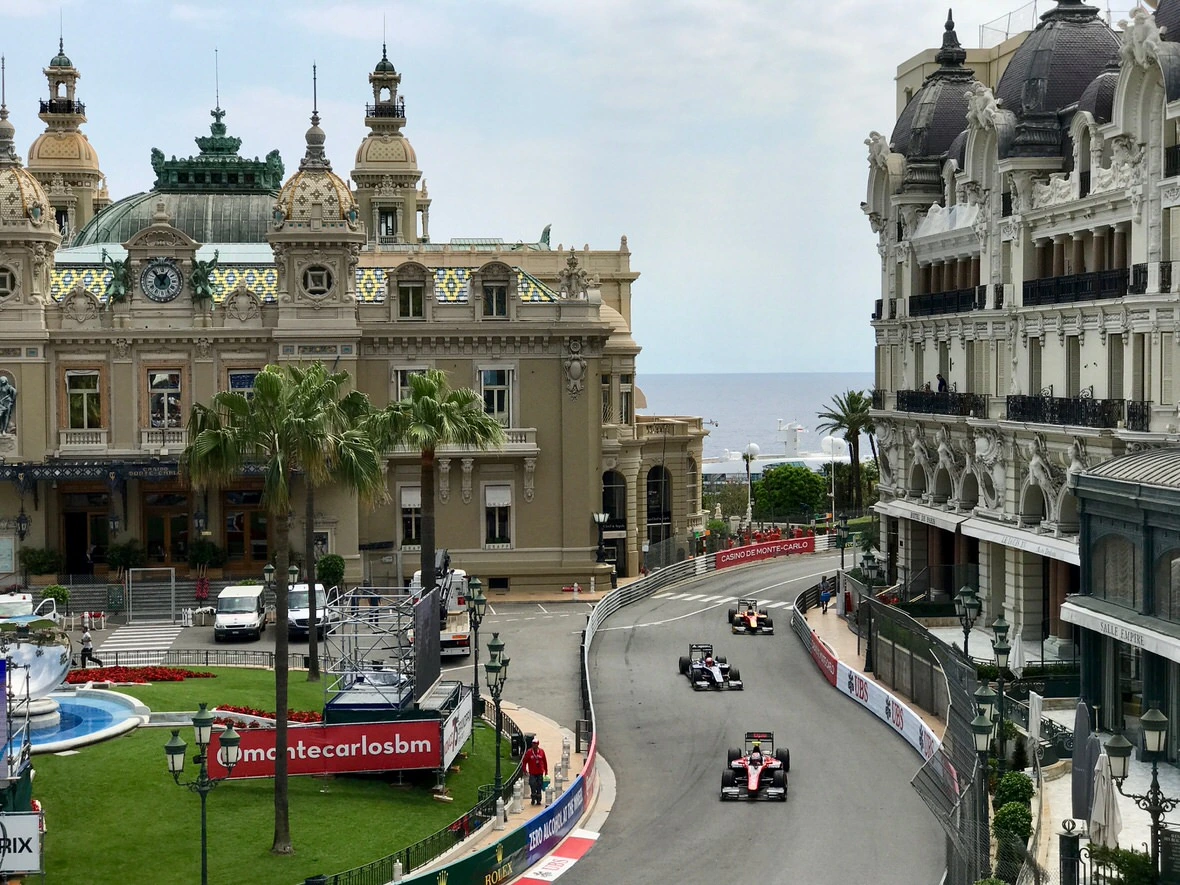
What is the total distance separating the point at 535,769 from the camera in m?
38.3

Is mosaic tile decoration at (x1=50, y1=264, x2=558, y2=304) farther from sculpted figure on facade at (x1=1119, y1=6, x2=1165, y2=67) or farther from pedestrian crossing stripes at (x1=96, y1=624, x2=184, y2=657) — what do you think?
sculpted figure on facade at (x1=1119, y1=6, x2=1165, y2=67)

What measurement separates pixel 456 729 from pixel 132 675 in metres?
12.3

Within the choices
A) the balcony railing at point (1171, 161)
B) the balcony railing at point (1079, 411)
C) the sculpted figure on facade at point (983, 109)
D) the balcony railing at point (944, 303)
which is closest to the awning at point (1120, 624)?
the balcony railing at point (1079, 411)

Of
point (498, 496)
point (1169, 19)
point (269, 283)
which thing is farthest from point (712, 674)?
point (269, 283)

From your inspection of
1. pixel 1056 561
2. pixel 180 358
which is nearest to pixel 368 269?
pixel 180 358

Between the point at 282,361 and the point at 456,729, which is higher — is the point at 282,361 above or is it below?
above

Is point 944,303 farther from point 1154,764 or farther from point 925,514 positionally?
point 1154,764

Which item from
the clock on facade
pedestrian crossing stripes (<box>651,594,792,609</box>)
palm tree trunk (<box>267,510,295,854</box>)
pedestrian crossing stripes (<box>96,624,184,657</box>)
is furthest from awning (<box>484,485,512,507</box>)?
palm tree trunk (<box>267,510,295,854</box>)

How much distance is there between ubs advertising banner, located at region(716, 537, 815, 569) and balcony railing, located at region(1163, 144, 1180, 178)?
38103 millimetres

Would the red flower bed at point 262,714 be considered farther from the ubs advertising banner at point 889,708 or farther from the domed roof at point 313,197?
the domed roof at point 313,197

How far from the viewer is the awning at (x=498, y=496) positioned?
68.8 meters

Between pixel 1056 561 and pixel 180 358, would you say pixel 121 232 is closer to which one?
pixel 180 358

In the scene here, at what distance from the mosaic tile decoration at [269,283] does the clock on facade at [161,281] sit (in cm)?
165

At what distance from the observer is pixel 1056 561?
5088 centimetres
